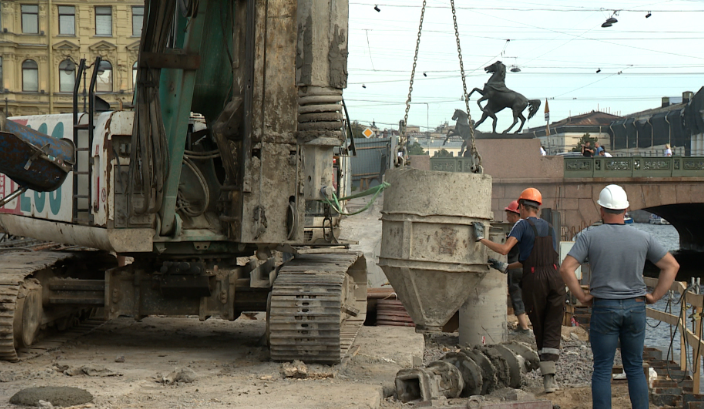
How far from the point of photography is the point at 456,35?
765 cm

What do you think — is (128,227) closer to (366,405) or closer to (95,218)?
(95,218)

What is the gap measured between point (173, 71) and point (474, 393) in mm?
4017

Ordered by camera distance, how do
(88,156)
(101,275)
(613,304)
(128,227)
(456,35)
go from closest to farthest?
(613,304) < (456,35) < (128,227) < (88,156) < (101,275)

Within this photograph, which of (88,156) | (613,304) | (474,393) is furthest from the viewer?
(88,156)

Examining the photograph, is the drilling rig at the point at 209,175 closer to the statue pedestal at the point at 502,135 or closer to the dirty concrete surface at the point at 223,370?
the dirty concrete surface at the point at 223,370

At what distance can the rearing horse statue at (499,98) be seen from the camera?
1204 inches

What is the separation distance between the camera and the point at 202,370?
8797mm

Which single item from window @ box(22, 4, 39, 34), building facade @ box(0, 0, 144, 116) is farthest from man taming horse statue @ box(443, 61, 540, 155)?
window @ box(22, 4, 39, 34)

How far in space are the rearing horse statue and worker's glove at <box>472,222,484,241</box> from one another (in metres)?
23.1

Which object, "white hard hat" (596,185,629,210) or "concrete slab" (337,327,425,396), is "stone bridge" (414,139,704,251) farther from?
"white hard hat" (596,185,629,210)

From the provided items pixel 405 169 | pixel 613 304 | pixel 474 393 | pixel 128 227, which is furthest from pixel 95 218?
pixel 613 304

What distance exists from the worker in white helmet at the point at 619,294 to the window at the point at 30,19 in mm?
51076

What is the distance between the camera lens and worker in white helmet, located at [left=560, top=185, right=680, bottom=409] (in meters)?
6.83

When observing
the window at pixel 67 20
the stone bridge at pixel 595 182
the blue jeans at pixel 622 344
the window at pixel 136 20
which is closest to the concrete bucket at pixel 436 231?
the blue jeans at pixel 622 344
